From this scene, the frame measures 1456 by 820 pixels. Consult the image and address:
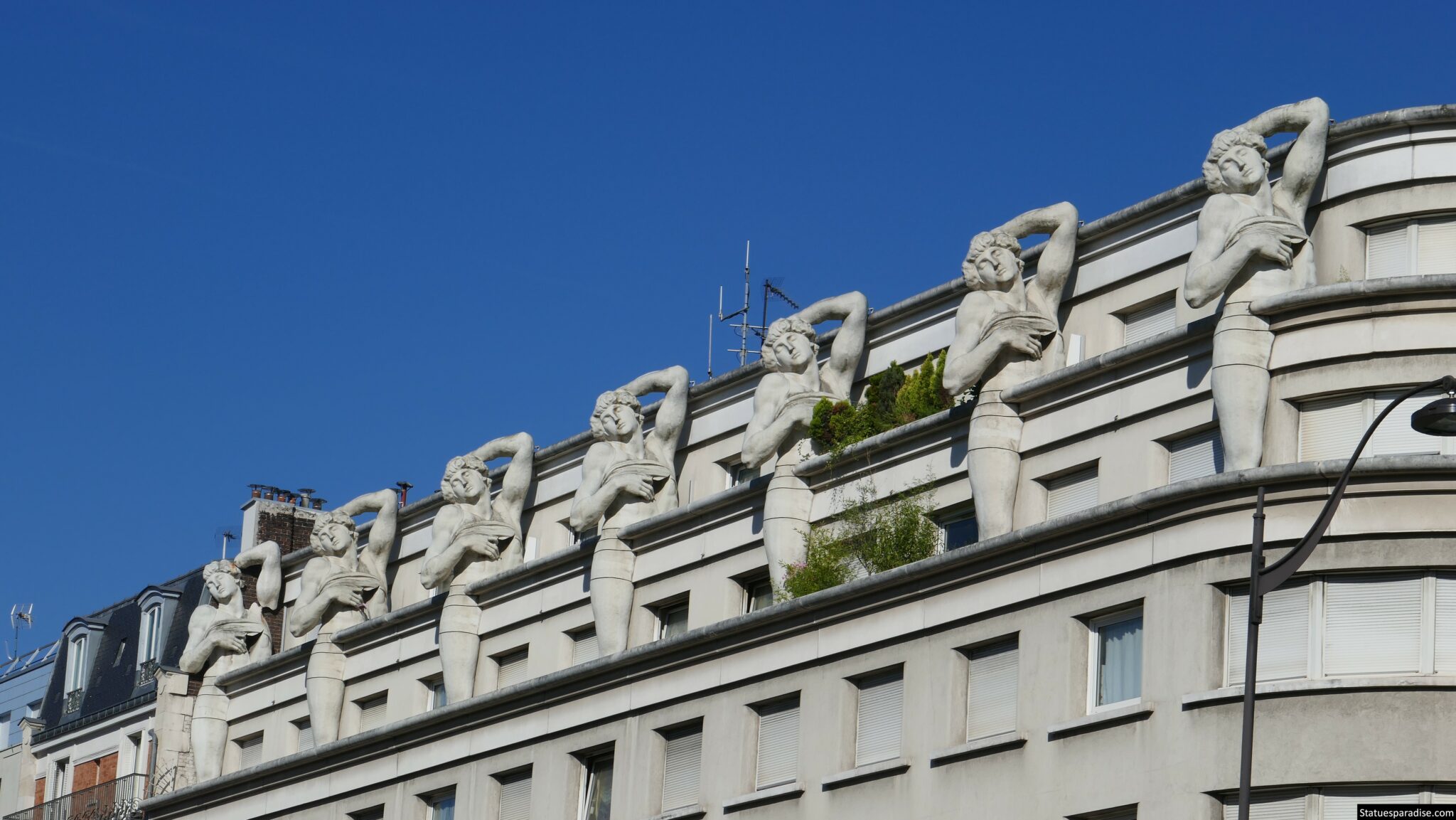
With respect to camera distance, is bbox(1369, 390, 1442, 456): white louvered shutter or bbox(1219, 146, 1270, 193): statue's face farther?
bbox(1219, 146, 1270, 193): statue's face

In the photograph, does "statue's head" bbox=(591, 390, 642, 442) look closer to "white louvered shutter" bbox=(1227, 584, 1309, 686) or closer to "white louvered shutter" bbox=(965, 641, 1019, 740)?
"white louvered shutter" bbox=(965, 641, 1019, 740)

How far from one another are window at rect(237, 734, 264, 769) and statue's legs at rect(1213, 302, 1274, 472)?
26044 mm

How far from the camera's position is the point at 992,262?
39.8 meters

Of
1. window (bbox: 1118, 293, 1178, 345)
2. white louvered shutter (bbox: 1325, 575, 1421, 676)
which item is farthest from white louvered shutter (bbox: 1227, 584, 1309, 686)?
window (bbox: 1118, 293, 1178, 345)

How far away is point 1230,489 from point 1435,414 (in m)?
6.39

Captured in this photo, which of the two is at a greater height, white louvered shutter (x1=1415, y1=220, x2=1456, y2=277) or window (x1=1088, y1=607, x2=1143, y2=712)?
white louvered shutter (x1=1415, y1=220, x2=1456, y2=277)

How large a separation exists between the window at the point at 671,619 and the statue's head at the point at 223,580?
14536 millimetres

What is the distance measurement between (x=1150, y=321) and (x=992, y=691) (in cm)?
623

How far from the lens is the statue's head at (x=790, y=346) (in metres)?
43.2

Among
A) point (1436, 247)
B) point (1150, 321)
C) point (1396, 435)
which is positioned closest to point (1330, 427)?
point (1396, 435)

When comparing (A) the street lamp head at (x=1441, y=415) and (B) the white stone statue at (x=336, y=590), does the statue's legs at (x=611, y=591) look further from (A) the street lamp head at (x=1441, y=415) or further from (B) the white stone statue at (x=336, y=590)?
(A) the street lamp head at (x=1441, y=415)

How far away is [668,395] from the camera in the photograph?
152ft

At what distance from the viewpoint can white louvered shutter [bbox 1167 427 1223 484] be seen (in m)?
36.4

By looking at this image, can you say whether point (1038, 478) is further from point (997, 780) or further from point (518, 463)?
point (518, 463)
